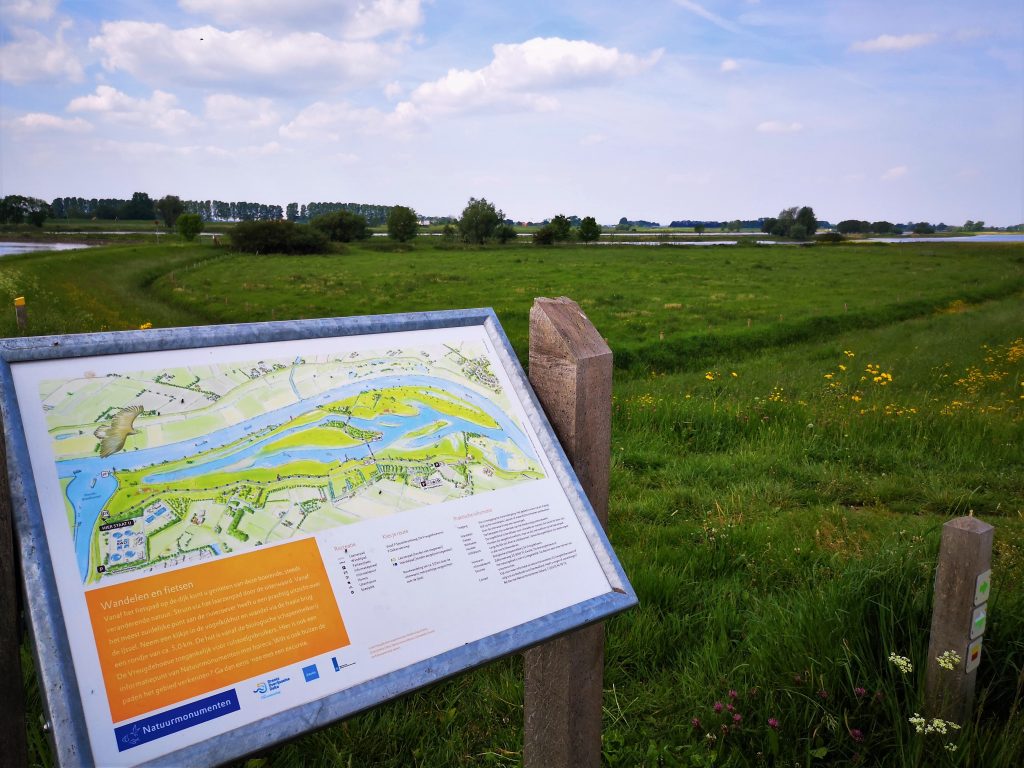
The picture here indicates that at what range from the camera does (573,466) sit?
2.49 metres

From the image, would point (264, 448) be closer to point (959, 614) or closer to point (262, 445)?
point (262, 445)

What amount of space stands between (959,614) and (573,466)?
1.53 metres

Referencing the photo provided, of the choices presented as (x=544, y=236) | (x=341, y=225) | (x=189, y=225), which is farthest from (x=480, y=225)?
(x=189, y=225)

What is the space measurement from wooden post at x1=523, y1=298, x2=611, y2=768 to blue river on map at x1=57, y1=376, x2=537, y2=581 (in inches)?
9.8

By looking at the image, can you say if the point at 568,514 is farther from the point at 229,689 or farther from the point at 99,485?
the point at 99,485

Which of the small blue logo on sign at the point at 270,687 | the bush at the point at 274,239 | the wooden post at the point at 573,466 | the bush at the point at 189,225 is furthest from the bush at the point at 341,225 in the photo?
the small blue logo on sign at the point at 270,687

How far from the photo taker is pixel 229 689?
1538mm

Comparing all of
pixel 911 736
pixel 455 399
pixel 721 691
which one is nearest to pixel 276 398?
pixel 455 399

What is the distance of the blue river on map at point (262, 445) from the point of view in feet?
5.40

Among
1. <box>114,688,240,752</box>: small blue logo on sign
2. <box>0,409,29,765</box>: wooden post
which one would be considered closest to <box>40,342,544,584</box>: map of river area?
<box>0,409,29,765</box>: wooden post

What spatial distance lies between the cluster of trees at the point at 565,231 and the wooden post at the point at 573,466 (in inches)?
3298

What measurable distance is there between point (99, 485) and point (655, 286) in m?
29.2

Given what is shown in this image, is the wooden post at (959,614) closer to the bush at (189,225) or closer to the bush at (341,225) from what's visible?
the bush at (341,225)

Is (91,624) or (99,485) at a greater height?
(99,485)
